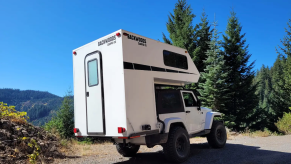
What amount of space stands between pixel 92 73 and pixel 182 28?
20.4 m

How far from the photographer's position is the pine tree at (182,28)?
23.2 m

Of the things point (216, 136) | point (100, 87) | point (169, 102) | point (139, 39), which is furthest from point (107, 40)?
point (216, 136)

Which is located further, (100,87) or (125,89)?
(100,87)

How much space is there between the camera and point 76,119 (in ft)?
21.7

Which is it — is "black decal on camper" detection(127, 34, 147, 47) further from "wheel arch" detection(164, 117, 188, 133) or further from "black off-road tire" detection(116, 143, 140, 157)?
"black off-road tire" detection(116, 143, 140, 157)

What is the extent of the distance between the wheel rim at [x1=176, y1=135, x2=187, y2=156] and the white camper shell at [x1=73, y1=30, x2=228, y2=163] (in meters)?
0.47

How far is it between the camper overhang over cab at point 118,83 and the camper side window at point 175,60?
4.1 inches

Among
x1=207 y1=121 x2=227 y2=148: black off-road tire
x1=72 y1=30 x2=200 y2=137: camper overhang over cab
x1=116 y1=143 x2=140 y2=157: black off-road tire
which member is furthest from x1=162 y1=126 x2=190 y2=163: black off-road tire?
x1=207 y1=121 x2=227 y2=148: black off-road tire

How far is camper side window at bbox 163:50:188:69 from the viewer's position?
711 centimetres

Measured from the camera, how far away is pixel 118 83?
5.55 metres

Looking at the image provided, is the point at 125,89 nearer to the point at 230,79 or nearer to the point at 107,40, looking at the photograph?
the point at 107,40

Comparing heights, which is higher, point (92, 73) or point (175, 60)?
point (175, 60)

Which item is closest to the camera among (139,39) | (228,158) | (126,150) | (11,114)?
(139,39)

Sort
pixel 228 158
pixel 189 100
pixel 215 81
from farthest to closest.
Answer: pixel 215 81 → pixel 189 100 → pixel 228 158
